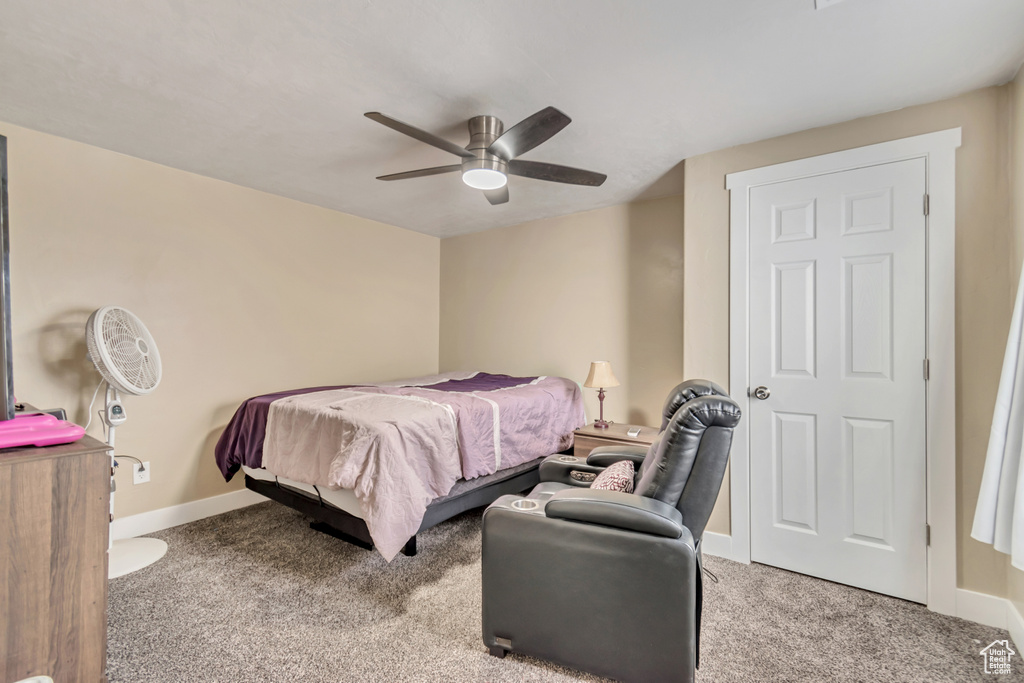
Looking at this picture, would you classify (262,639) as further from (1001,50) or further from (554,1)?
(1001,50)

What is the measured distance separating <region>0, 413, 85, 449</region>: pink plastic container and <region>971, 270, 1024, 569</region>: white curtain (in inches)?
120

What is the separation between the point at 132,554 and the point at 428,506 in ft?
5.59

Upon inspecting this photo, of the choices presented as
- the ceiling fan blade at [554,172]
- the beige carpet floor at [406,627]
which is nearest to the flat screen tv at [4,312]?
the beige carpet floor at [406,627]

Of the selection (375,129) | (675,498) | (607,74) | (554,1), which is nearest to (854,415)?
(675,498)

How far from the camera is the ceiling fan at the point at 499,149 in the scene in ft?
6.16

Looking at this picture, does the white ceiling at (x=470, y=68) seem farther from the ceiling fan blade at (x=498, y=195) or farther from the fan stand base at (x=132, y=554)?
the fan stand base at (x=132, y=554)

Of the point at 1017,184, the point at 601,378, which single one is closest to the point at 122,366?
the point at 601,378

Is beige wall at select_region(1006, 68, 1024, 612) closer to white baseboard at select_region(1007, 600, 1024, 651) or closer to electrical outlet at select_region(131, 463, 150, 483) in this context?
white baseboard at select_region(1007, 600, 1024, 651)

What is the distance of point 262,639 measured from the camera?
180cm

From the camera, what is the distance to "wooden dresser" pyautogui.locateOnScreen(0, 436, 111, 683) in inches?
44.8

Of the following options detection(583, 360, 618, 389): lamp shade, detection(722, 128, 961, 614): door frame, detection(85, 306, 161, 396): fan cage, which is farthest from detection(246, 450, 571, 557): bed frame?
detection(722, 128, 961, 614): door frame

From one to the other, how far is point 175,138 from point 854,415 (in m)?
3.90

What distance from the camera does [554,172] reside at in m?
2.35

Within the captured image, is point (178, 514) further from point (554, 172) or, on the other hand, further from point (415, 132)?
point (554, 172)
